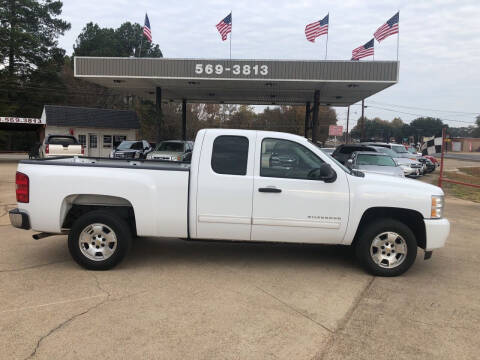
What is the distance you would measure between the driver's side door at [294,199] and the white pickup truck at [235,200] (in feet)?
0.04

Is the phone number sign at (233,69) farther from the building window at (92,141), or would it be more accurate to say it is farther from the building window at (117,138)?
the building window at (92,141)

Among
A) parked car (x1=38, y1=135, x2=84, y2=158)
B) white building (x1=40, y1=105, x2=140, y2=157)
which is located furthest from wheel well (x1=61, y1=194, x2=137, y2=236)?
white building (x1=40, y1=105, x2=140, y2=157)

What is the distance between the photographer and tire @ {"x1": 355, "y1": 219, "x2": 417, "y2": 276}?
4.96m

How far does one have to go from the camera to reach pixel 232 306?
4.04m

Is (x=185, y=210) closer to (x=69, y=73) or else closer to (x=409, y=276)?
(x=409, y=276)

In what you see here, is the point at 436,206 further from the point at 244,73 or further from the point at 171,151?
the point at 244,73

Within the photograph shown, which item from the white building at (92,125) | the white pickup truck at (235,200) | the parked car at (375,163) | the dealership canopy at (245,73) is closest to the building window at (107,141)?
the white building at (92,125)

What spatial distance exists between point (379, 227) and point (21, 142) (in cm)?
5490

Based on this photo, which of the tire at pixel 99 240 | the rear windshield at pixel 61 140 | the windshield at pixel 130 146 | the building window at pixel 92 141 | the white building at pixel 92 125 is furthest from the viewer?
the building window at pixel 92 141

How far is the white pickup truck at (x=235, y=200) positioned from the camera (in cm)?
485

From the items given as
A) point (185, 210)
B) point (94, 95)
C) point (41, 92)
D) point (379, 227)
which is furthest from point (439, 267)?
point (94, 95)

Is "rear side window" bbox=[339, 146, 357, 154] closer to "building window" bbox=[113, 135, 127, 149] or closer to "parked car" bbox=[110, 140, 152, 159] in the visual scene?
"parked car" bbox=[110, 140, 152, 159]

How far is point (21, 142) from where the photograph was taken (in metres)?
50.0

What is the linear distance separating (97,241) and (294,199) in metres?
2.66
